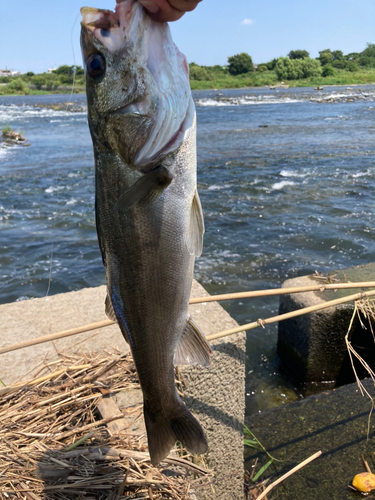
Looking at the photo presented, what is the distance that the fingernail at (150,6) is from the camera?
4.87 feet

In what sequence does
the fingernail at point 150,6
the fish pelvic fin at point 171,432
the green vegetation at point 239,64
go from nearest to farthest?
the fingernail at point 150,6
the fish pelvic fin at point 171,432
the green vegetation at point 239,64

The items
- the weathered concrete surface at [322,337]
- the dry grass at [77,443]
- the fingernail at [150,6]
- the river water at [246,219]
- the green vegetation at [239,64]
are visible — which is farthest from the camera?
the green vegetation at [239,64]

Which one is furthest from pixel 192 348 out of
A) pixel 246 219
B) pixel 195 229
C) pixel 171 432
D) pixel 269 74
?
pixel 269 74

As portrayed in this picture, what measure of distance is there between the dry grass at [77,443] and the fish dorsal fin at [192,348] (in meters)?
0.73

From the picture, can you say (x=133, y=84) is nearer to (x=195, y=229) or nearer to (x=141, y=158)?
(x=141, y=158)

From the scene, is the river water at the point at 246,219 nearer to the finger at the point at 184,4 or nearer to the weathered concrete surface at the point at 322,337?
the weathered concrete surface at the point at 322,337

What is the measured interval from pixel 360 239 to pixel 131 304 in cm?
809

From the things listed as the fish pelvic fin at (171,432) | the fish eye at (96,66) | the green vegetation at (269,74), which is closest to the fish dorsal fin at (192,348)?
the fish pelvic fin at (171,432)

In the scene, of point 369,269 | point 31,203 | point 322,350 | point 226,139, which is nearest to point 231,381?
point 322,350

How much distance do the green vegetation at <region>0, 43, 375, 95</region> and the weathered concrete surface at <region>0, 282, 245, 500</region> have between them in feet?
213

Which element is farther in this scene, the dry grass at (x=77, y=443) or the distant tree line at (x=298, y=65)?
the distant tree line at (x=298, y=65)

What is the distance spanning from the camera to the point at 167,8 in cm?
151

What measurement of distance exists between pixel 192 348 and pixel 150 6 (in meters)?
1.37

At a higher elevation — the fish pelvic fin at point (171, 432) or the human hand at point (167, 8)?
the human hand at point (167, 8)
